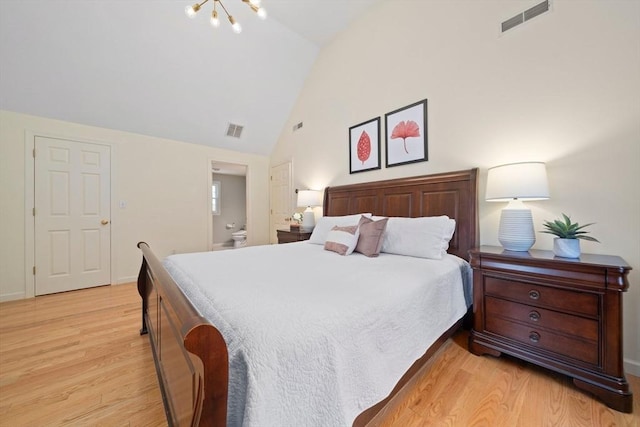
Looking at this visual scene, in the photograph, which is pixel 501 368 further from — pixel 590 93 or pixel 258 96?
pixel 258 96

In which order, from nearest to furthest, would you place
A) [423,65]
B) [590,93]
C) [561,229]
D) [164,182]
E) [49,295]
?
[561,229], [590,93], [423,65], [49,295], [164,182]

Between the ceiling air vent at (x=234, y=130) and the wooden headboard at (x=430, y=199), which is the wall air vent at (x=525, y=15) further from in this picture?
the ceiling air vent at (x=234, y=130)

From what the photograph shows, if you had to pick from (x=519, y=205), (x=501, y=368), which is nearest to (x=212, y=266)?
(x=501, y=368)

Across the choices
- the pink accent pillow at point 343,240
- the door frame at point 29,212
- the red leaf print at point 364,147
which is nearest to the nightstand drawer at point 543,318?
the pink accent pillow at point 343,240

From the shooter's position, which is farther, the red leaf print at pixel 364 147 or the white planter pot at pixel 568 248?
the red leaf print at pixel 364 147

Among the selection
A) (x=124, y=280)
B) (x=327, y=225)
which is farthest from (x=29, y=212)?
(x=327, y=225)

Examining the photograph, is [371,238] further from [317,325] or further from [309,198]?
[309,198]

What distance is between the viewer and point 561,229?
1561 millimetres

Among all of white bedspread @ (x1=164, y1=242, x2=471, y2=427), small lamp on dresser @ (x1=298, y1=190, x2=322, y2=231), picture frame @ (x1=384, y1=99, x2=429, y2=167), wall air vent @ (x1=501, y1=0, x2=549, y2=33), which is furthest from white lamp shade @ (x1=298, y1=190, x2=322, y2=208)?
wall air vent @ (x1=501, y1=0, x2=549, y2=33)

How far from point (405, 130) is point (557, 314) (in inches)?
80.8

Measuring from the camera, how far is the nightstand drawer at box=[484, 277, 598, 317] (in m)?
1.37

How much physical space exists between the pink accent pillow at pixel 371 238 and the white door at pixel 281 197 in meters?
2.58

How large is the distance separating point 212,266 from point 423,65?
2.79 metres

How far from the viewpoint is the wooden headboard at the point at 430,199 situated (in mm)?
2197
